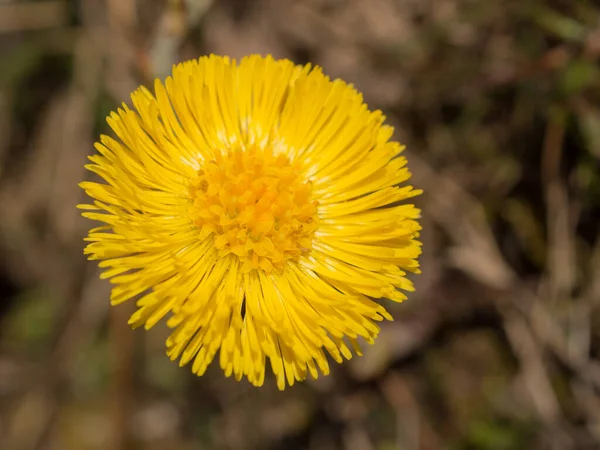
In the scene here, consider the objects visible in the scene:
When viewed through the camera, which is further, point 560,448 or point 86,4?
point 86,4

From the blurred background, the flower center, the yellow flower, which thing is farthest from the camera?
the blurred background

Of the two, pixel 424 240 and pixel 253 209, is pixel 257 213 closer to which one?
pixel 253 209

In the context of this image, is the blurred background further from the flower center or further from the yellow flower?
the flower center

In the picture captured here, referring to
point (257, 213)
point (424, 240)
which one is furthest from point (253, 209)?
point (424, 240)

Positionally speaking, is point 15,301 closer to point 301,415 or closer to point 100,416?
point 100,416

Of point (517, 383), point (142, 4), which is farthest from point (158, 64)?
point (517, 383)

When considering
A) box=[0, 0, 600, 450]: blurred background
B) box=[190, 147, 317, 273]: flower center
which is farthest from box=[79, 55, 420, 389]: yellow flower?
box=[0, 0, 600, 450]: blurred background

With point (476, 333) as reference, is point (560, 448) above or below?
below

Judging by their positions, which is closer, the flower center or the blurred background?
the flower center
